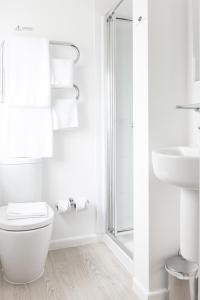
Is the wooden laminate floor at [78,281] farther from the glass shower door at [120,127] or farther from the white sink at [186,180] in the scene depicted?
the white sink at [186,180]

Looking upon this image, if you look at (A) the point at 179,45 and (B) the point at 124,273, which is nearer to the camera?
(A) the point at 179,45

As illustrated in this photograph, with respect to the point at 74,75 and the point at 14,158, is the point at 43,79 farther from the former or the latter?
the point at 14,158

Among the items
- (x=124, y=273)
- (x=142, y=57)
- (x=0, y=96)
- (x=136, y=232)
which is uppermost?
(x=142, y=57)

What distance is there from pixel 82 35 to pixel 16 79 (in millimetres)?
712

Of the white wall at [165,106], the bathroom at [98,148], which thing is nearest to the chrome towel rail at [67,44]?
the bathroom at [98,148]

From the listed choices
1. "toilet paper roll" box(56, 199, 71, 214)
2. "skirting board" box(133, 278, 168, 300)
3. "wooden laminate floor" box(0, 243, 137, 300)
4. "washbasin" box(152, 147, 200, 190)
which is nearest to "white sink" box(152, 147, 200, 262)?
"washbasin" box(152, 147, 200, 190)

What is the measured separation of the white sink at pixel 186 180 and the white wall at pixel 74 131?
1.06 m

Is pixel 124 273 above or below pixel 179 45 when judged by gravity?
below

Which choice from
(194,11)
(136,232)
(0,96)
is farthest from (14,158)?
(194,11)

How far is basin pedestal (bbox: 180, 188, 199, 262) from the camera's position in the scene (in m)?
1.45

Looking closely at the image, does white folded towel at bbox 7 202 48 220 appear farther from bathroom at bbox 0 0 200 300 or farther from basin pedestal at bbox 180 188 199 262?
basin pedestal at bbox 180 188 199 262

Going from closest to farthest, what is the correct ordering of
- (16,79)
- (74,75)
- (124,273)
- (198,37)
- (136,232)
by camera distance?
(198,37) < (136,232) < (124,273) < (16,79) < (74,75)

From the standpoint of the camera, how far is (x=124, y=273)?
6.66 ft

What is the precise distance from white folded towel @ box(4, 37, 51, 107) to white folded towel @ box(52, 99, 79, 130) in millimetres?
104
